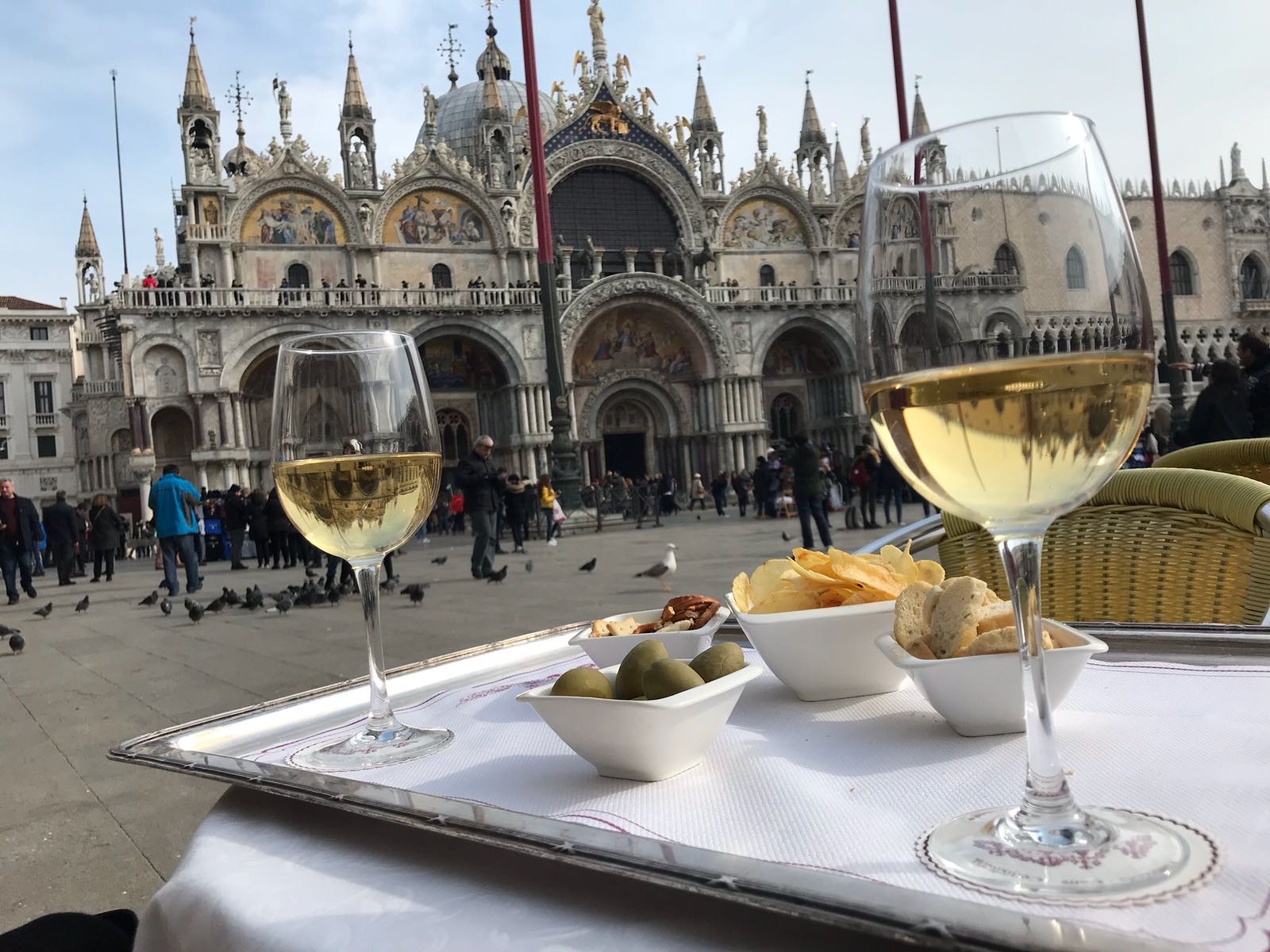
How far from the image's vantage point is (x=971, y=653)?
0.80 m

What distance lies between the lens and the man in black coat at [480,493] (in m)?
9.27

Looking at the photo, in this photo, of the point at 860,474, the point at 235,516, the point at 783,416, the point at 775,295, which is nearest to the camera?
the point at 860,474

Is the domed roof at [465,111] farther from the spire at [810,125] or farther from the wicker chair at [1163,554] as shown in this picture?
the wicker chair at [1163,554]

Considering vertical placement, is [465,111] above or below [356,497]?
above

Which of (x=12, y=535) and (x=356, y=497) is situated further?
(x=12, y=535)

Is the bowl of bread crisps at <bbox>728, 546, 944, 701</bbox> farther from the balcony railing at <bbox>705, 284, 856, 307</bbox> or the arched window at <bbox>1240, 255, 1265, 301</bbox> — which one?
the arched window at <bbox>1240, 255, 1265, 301</bbox>

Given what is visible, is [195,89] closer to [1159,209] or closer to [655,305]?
[655,305]

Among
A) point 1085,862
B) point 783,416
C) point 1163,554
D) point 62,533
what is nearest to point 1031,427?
point 1085,862

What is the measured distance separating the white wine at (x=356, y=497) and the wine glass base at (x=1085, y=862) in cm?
69

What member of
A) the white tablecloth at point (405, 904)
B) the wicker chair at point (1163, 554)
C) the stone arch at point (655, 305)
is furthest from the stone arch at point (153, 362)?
the white tablecloth at point (405, 904)

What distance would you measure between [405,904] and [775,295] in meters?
25.8

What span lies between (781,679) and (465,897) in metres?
0.47

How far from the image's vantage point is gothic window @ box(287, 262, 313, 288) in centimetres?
2248

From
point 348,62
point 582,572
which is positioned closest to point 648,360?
point 348,62
